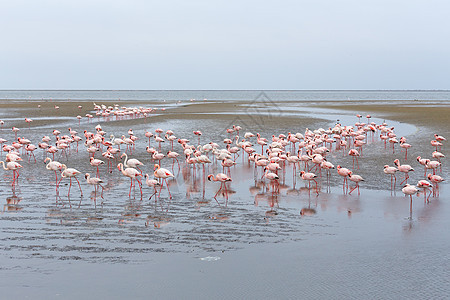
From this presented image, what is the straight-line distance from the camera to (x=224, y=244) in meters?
9.51

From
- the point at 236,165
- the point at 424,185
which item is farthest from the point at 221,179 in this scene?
the point at 424,185

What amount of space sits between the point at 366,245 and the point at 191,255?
130 inches

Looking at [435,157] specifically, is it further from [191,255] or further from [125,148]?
[125,148]

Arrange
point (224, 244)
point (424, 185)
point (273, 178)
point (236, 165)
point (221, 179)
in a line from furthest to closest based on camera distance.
Answer: 1. point (236, 165)
2. point (273, 178)
3. point (221, 179)
4. point (424, 185)
5. point (224, 244)

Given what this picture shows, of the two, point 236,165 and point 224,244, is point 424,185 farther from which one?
point 236,165

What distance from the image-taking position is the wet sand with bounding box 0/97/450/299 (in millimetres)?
7699

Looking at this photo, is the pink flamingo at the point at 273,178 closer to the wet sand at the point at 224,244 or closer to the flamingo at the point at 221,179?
the wet sand at the point at 224,244

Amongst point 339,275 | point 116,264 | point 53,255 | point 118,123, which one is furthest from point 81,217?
point 118,123

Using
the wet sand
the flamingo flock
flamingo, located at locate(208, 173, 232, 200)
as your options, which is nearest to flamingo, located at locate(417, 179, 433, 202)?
the flamingo flock

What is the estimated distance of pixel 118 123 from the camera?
3650cm

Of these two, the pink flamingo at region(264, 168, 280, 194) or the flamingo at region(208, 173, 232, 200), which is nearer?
the flamingo at region(208, 173, 232, 200)

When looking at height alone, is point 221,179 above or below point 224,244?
above

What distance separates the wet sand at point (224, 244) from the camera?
25.3 ft

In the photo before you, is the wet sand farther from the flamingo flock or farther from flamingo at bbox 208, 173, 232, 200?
the flamingo flock
